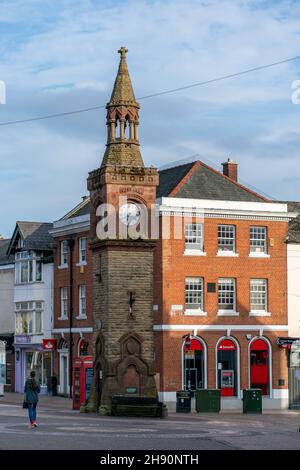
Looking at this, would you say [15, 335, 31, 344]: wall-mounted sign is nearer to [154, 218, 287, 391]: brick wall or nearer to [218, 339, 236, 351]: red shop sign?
[154, 218, 287, 391]: brick wall

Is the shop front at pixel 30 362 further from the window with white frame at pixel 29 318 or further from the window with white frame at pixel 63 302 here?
the window with white frame at pixel 63 302

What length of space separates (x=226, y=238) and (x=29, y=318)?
723 inches

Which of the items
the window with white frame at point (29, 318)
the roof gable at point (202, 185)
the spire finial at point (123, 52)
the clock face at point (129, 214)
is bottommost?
the window with white frame at point (29, 318)

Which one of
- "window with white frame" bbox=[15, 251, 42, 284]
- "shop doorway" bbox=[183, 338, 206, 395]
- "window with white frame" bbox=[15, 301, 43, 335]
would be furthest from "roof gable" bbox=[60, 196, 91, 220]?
"shop doorway" bbox=[183, 338, 206, 395]

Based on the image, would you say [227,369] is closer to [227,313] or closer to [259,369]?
[259,369]

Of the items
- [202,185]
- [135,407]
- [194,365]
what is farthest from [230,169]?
[135,407]

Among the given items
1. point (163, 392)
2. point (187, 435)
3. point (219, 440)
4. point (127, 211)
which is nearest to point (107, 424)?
point (187, 435)

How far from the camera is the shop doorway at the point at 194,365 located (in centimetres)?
5725

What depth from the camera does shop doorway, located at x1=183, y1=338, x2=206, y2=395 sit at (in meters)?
57.2

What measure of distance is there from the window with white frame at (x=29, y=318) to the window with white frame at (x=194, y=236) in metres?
15.8

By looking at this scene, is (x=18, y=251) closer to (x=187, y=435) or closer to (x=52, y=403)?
(x=52, y=403)

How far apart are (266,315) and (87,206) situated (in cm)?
1576

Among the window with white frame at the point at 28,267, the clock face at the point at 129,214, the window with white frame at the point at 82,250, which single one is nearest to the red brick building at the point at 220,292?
the window with white frame at the point at 82,250
